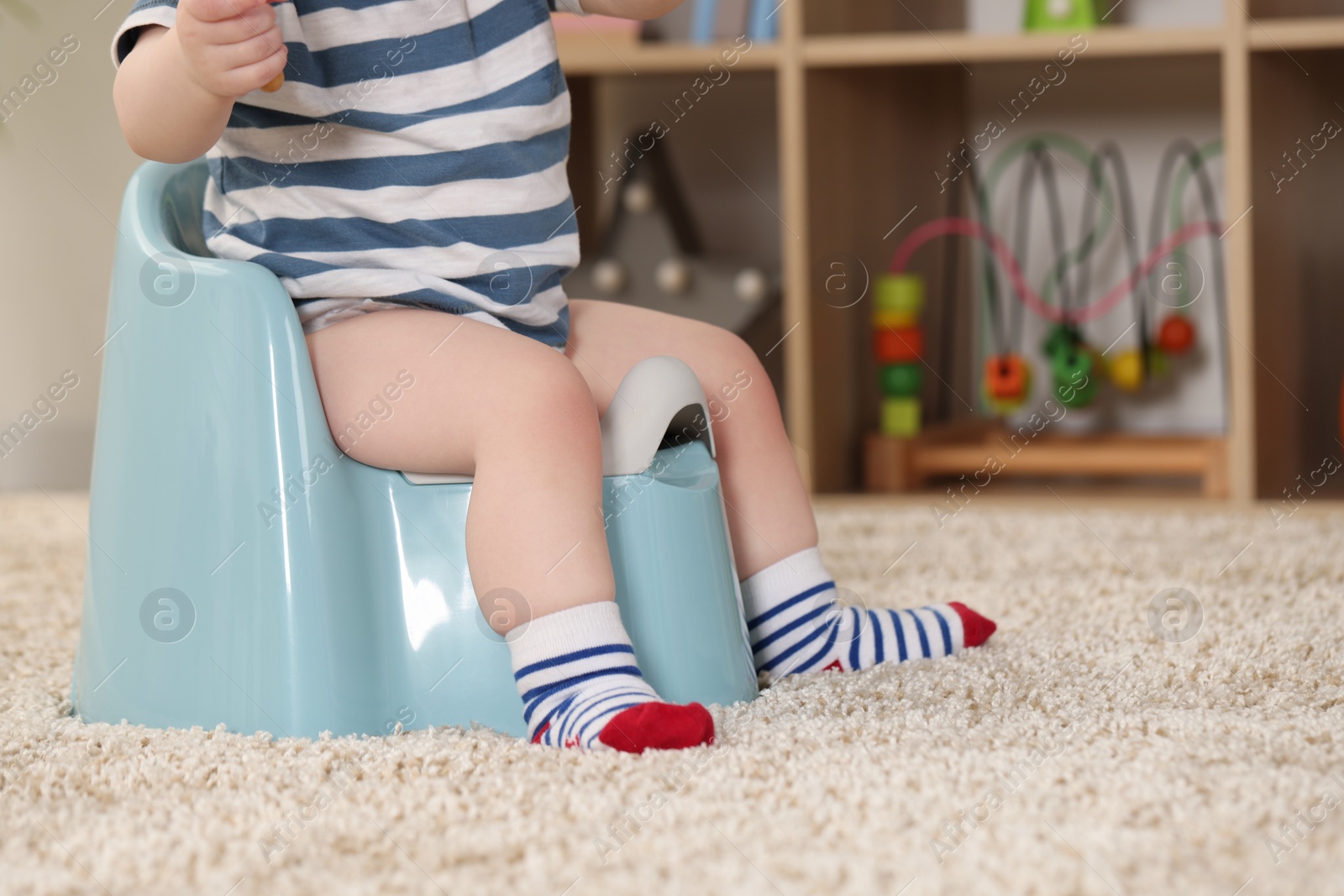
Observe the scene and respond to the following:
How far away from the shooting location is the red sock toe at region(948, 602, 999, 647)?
0.77m

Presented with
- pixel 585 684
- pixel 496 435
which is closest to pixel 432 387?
pixel 496 435

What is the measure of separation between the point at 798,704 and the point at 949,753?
0.11 meters

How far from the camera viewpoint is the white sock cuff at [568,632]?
604 mm

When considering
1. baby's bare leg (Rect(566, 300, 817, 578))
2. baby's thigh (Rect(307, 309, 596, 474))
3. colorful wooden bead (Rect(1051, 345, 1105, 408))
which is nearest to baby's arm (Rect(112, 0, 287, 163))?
baby's thigh (Rect(307, 309, 596, 474))

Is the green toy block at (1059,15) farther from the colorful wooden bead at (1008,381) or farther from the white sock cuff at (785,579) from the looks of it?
the white sock cuff at (785,579)

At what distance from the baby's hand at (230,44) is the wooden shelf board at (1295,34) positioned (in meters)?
0.97

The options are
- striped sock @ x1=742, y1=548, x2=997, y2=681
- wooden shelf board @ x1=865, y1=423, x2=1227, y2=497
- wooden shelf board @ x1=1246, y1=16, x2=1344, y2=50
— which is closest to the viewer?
striped sock @ x1=742, y1=548, x2=997, y2=681

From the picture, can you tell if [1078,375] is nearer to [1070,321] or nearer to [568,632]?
[1070,321]

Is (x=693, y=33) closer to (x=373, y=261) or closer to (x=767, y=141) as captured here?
(x=767, y=141)

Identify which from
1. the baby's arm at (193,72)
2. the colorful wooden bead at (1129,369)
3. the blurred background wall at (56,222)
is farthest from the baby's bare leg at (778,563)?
the blurred background wall at (56,222)

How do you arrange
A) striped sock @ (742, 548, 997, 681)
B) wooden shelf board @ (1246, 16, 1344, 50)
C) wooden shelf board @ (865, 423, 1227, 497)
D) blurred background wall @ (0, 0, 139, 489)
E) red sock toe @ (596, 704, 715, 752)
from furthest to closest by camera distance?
blurred background wall @ (0, 0, 139, 489)
wooden shelf board @ (865, 423, 1227, 497)
wooden shelf board @ (1246, 16, 1344, 50)
striped sock @ (742, 548, 997, 681)
red sock toe @ (596, 704, 715, 752)

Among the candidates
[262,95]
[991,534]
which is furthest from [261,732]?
[991,534]

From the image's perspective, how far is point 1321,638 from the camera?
770mm

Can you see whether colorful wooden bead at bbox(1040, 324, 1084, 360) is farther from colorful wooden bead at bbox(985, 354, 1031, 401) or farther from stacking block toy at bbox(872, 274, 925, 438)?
stacking block toy at bbox(872, 274, 925, 438)
